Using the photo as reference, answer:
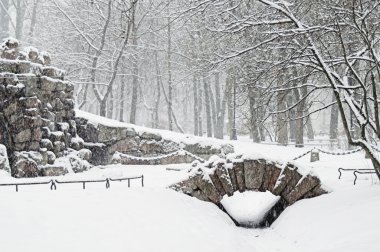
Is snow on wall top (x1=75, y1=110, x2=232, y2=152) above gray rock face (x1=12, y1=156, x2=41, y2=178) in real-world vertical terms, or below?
above

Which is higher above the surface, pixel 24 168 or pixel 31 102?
pixel 31 102

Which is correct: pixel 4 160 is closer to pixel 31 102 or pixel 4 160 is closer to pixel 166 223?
pixel 31 102

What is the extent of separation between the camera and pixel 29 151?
1551 cm

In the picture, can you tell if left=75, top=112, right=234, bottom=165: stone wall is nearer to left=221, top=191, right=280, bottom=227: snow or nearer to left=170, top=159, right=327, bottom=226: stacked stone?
left=221, top=191, right=280, bottom=227: snow

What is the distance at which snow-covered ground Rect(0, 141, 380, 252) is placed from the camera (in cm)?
723

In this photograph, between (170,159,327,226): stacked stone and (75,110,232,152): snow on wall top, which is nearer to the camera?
(170,159,327,226): stacked stone

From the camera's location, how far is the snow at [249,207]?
44.1 feet

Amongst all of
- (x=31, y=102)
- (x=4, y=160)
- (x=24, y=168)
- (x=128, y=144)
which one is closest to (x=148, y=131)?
(x=128, y=144)

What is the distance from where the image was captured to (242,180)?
40.2ft

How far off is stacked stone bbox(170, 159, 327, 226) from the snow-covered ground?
0.37 metres

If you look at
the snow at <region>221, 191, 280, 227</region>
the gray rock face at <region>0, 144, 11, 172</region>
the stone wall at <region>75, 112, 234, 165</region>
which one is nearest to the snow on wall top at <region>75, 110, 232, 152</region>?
the stone wall at <region>75, 112, 234, 165</region>

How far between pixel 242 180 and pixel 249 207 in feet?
12.6

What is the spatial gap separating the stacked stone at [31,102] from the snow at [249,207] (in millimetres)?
Result: 6852

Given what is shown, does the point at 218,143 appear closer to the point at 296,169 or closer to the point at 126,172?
the point at 126,172
